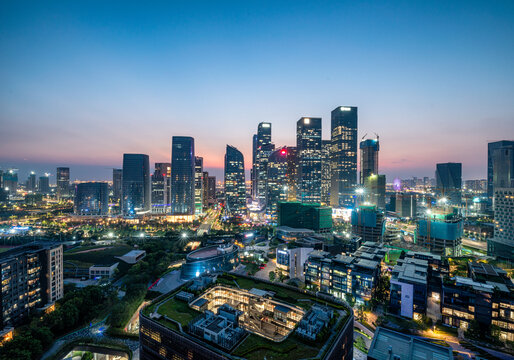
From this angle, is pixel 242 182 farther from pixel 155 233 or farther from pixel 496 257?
pixel 496 257

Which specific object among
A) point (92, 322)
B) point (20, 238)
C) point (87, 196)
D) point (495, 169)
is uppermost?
point (495, 169)

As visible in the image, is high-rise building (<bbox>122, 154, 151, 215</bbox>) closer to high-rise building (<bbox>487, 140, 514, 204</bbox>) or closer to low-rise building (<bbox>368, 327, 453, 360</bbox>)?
low-rise building (<bbox>368, 327, 453, 360</bbox>)

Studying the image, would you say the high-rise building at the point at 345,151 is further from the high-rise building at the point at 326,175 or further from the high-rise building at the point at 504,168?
the high-rise building at the point at 504,168

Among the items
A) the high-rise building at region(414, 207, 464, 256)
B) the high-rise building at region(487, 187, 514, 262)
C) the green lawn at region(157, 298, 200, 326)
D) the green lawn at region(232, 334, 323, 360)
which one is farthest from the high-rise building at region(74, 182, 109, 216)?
the high-rise building at region(487, 187, 514, 262)

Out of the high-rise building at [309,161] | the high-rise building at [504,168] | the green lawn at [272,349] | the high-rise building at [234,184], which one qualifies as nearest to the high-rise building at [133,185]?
the high-rise building at [234,184]

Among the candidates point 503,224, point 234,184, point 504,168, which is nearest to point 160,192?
point 234,184

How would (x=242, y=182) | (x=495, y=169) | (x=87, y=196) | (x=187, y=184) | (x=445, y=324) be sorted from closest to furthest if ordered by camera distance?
(x=445, y=324) → (x=495, y=169) → (x=87, y=196) → (x=187, y=184) → (x=242, y=182)

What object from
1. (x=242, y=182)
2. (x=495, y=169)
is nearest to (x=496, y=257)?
(x=495, y=169)
